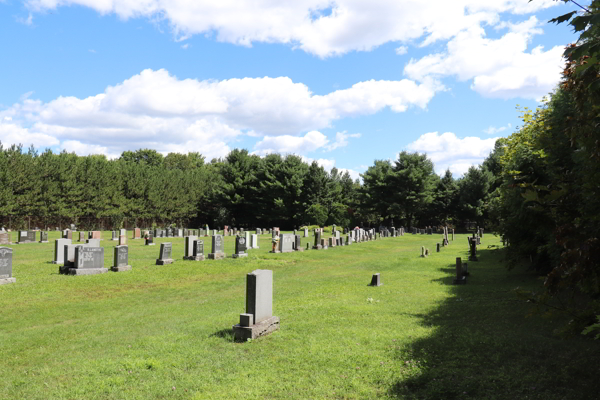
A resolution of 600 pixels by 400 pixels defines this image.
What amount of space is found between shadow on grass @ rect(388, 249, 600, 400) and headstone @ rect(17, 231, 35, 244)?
32.6m

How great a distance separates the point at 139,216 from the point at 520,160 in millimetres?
49623

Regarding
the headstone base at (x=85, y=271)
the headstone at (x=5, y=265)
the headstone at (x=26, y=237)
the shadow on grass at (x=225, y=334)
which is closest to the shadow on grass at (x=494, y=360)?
the shadow on grass at (x=225, y=334)

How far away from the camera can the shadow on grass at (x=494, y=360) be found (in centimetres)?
560

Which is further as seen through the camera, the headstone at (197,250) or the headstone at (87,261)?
the headstone at (197,250)

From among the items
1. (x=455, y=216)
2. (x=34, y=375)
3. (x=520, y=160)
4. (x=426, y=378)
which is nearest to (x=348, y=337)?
(x=426, y=378)

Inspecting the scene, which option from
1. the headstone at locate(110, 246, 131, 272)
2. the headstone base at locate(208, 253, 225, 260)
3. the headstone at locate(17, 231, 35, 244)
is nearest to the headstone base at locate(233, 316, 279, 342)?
the headstone at locate(110, 246, 131, 272)

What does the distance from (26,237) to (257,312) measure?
3140 centimetres

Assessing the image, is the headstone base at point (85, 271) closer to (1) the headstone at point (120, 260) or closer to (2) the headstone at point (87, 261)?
(2) the headstone at point (87, 261)

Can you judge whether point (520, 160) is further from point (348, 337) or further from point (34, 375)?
point (34, 375)

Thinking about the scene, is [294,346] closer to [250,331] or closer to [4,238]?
[250,331]

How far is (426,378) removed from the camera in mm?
6055

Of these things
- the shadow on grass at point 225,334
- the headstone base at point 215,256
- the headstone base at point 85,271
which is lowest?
the shadow on grass at point 225,334

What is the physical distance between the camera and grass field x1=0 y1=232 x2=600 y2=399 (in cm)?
576

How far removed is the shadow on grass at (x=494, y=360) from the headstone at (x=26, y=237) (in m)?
32.6
